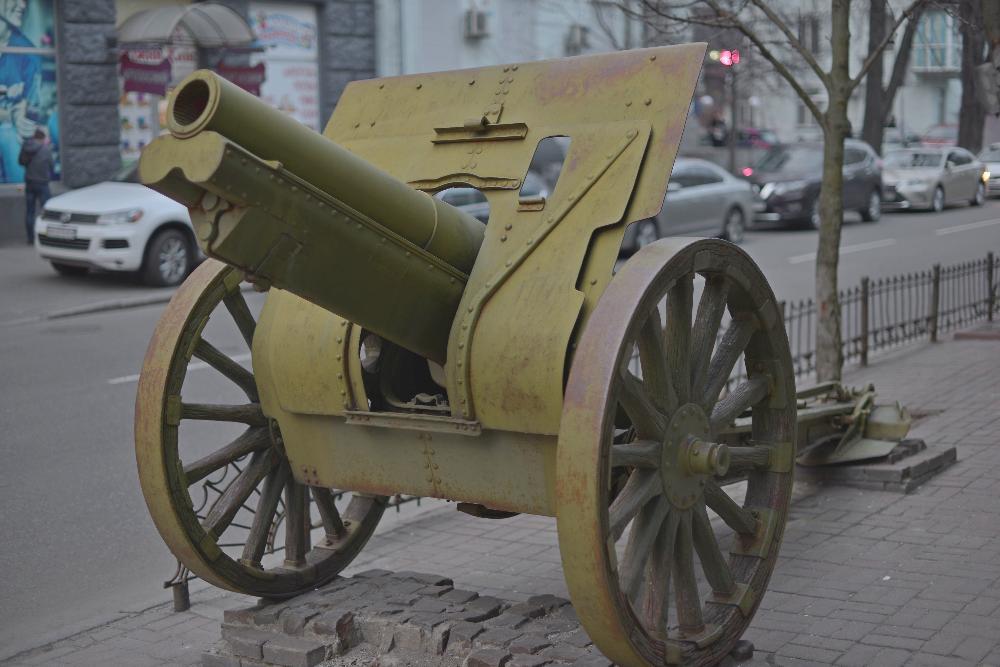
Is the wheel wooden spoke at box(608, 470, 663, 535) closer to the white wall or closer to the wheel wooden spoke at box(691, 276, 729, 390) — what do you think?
the wheel wooden spoke at box(691, 276, 729, 390)

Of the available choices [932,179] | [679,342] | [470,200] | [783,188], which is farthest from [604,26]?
[679,342]

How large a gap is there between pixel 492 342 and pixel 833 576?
2.14 meters

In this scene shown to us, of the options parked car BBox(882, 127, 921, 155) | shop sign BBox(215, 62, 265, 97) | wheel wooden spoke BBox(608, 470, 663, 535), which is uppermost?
shop sign BBox(215, 62, 265, 97)

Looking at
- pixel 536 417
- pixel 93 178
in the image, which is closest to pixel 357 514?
pixel 536 417

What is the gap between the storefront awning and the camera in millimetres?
18938

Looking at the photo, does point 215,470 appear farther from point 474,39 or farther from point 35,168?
point 474,39


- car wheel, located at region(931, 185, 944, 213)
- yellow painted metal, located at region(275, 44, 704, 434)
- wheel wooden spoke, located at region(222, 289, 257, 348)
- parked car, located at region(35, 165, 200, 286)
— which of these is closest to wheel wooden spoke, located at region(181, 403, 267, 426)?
wheel wooden spoke, located at region(222, 289, 257, 348)

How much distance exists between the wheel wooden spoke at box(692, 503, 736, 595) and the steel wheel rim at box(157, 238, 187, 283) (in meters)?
11.8

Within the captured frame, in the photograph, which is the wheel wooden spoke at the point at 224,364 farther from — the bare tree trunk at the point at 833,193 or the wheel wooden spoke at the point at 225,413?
the bare tree trunk at the point at 833,193

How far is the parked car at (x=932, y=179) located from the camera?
27391mm

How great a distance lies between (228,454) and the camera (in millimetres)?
Result: 5004

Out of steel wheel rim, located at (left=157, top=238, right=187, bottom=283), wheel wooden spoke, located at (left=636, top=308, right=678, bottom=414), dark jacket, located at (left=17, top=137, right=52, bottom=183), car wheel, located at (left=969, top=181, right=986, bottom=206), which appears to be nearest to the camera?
wheel wooden spoke, located at (left=636, top=308, right=678, bottom=414)

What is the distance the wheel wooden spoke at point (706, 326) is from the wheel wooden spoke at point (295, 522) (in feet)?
5.57

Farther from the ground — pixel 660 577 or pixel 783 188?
pixel 783 188
